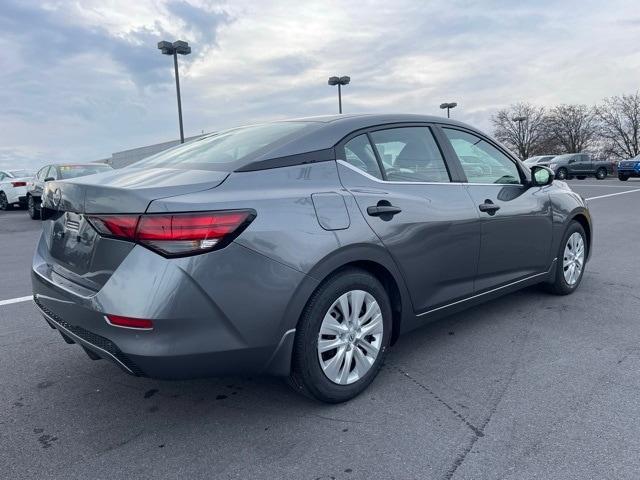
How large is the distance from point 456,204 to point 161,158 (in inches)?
79.1

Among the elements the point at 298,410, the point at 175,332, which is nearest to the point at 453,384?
the point at 298,410

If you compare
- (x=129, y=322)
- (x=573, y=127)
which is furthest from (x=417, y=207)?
(x=573, y=127)

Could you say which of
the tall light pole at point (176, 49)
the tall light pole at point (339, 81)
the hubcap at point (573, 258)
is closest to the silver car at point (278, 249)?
the hubcap at point (573, 258)

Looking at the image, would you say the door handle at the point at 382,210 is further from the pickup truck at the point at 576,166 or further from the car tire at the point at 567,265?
the pickup truck at the point at 576,166

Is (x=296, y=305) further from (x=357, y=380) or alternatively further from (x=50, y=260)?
(x=50, y=260)

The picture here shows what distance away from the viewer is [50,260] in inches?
116

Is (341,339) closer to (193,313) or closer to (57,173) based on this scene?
(193,313)

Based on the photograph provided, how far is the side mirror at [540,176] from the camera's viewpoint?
4.29 m

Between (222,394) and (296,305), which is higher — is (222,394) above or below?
below

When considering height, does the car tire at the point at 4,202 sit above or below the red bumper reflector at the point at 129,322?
above

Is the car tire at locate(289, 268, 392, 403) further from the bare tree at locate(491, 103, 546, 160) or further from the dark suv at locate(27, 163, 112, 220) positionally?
the bare tree at locate(491, 103, 546, 160)

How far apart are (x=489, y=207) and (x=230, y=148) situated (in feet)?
6.22

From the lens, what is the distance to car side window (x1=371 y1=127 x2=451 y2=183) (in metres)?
3.23

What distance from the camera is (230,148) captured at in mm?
3119
